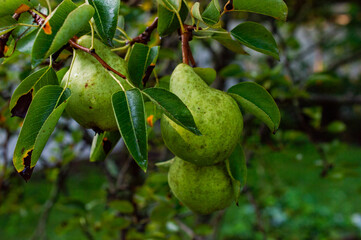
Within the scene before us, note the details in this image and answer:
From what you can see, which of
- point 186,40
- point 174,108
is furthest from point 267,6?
point 174,108

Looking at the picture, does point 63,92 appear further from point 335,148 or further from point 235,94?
point 335,148

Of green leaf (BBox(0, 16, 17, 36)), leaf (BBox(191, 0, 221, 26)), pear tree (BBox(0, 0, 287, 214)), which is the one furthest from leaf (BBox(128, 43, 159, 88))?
green leaf (BBox(0, 16, 17, 36))

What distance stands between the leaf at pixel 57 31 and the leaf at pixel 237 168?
414 millimetres

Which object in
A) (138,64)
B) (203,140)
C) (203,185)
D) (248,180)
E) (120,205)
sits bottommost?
(248,180)

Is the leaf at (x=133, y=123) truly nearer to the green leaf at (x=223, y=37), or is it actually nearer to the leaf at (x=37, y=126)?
the leaf at (x=37, y=126)

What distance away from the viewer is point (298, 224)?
3490 mm

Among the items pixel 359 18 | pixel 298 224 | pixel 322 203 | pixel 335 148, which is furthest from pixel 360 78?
pixel 335 148

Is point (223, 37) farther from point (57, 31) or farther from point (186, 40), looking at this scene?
point (57, 31)

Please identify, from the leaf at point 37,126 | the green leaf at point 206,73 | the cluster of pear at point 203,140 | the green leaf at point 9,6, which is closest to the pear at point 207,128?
the cluster of pear at point 203,140

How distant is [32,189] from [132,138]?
15.5 feet

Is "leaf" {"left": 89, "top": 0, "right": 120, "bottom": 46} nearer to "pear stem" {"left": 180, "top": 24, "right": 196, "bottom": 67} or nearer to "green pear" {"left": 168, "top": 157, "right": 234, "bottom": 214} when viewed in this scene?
"pear stem" {"left": 180, "top": 24, "right": 196, "bottom": 67}

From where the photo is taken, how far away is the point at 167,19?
74 cm

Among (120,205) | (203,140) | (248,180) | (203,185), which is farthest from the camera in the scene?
(248,180)

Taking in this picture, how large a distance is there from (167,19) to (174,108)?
243 millimetres
